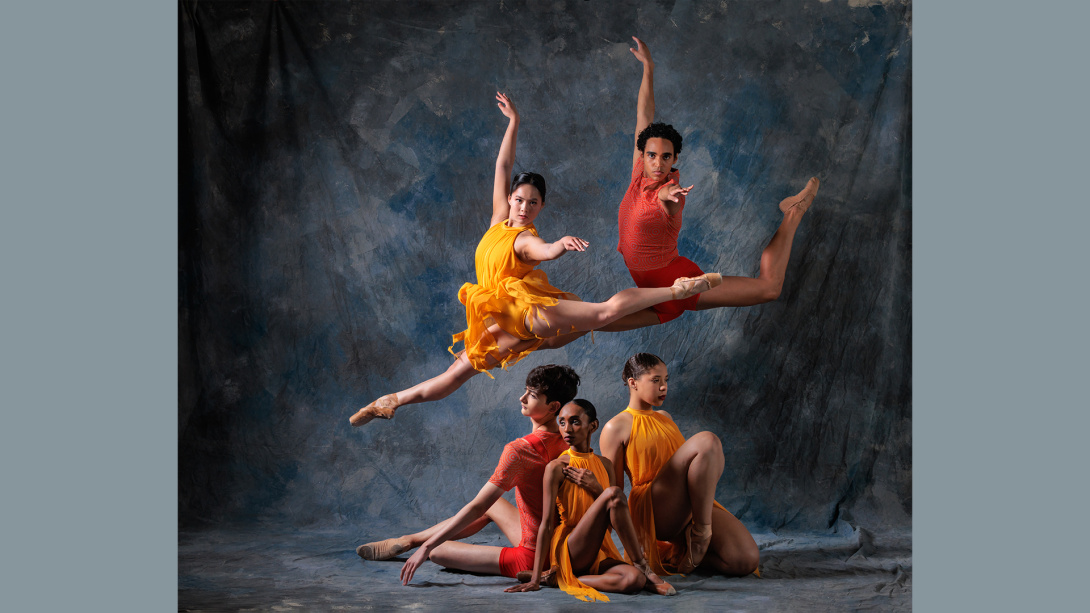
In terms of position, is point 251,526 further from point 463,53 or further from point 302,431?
point 463,53

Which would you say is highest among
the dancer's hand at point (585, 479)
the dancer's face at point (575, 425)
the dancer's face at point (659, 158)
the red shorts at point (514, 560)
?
the dancer's face at point (659, 158)

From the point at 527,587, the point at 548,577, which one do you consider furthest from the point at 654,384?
the point at 527,587

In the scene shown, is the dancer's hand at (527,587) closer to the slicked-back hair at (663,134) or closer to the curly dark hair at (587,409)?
the curly dark hair at (587,409)

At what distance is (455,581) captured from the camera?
5.51m

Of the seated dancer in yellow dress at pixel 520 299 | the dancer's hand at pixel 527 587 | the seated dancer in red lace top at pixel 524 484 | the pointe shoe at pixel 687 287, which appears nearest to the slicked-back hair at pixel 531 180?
the seated dancer in yellow dress at pixel 520 299

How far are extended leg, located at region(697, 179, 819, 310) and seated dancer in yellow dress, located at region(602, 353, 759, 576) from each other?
65 centimetres

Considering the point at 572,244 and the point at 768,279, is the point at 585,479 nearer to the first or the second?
the point at 572,244

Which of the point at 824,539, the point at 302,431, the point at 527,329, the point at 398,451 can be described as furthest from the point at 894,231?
the point at 302,431

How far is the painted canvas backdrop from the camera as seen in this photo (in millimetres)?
6766

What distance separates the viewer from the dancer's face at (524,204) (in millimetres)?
5500

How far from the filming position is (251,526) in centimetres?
681

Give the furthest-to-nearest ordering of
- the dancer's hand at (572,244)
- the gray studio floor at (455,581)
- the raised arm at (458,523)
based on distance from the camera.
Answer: the raised arm at (458,523) < the gray studio floor at (455,581) < the dancer's hand at (572,244)

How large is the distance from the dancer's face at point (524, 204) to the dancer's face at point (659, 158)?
661 millimetres

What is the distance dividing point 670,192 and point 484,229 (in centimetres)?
187
